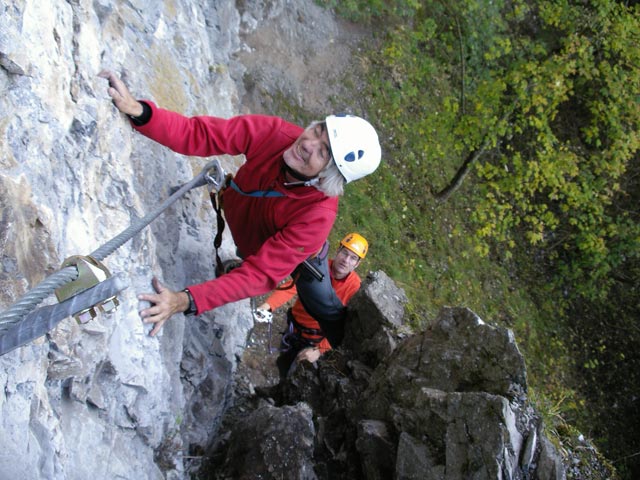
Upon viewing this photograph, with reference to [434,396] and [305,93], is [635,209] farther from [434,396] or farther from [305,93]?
[434,396]

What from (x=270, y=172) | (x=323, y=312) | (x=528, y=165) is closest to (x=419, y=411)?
(x=323, y=312)

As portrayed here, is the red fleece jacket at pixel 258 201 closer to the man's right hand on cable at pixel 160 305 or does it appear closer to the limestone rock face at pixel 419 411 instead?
the man's right hand on cable at pixel 160 305

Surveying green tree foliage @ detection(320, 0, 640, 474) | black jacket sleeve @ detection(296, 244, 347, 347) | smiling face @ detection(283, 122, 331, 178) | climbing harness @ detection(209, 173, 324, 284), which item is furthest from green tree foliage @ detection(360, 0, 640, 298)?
smiling face @ detection(283, 122, 331, 178)

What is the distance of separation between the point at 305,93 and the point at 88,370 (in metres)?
10.6

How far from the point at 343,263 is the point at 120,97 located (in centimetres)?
353

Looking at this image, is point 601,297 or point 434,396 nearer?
point 434,396

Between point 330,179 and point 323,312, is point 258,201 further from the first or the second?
point 323,312

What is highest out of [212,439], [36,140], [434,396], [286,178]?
[36,140]

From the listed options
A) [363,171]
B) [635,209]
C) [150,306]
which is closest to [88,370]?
[150,306]

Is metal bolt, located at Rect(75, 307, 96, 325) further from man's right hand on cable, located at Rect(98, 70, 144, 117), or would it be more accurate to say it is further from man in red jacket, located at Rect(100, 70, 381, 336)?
man's right hand on cable, located at Rect(98, 70, 144, 117)

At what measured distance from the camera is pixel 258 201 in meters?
4.54

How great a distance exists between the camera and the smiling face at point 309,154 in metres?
4.09

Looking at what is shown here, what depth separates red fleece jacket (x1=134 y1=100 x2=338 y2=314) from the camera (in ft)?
13.3

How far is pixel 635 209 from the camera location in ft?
52.1
